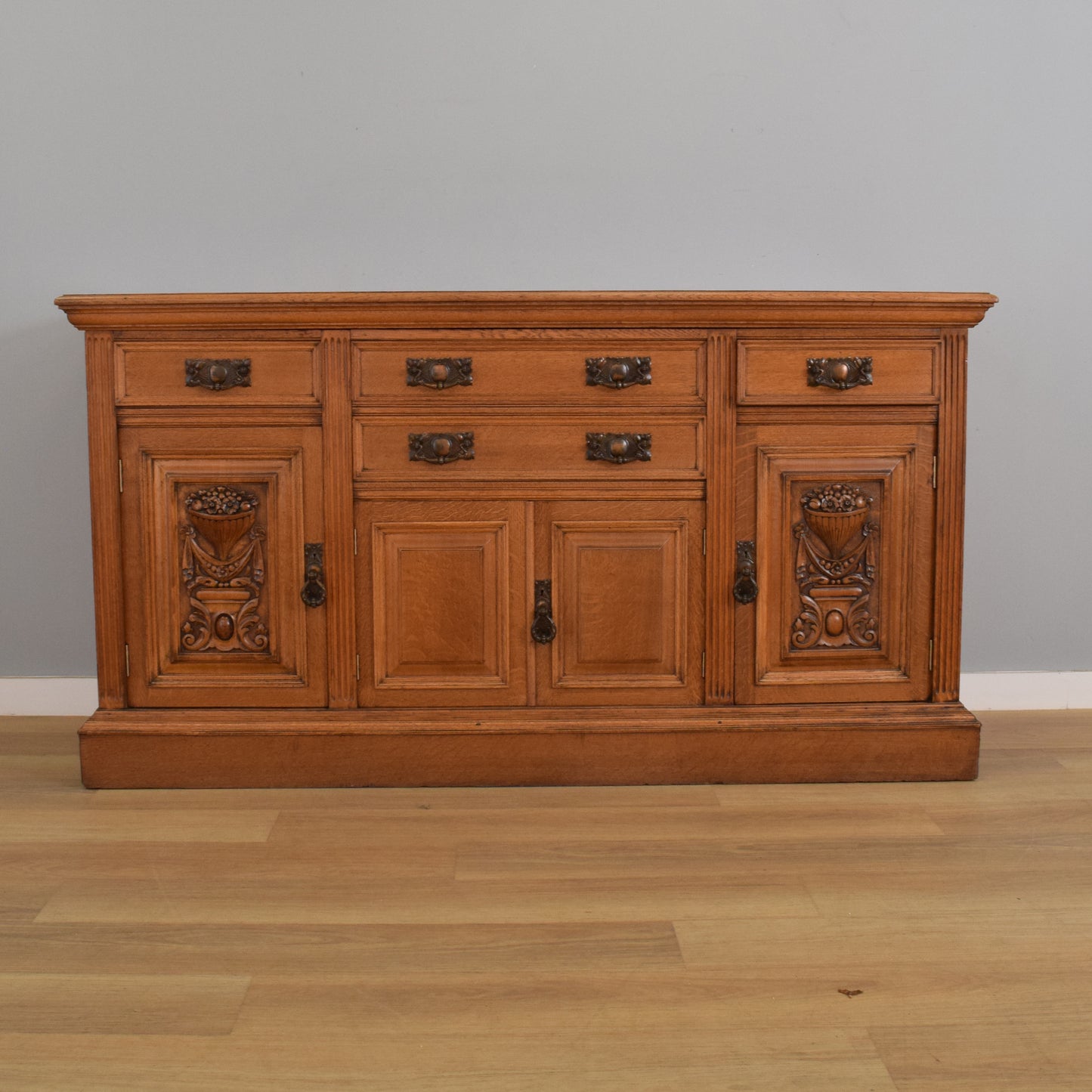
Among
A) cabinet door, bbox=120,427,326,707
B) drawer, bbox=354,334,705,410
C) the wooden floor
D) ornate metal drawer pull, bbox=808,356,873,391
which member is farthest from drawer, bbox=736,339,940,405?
cabinet door, bbox=120,427,326,707

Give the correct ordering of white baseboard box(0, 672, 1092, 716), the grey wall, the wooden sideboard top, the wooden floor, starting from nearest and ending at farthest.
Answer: the wooden floor
the wooden sideboard top
the grey wall
white baseboard box(0, 672, 1092, 716)

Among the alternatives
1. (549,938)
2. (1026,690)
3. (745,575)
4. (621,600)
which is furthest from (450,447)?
(1026,690)

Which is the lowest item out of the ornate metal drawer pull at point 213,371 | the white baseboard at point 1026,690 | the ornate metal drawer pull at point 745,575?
the white baseboard at point 1026,690

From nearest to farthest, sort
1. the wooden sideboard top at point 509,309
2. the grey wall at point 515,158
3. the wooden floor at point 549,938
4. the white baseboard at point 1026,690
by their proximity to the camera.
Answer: the wooden floor at point 549,938 → the wooden sideboard top at point 509,309 → the grey wall at point 515,158 → the white baseboard at point 1026,690

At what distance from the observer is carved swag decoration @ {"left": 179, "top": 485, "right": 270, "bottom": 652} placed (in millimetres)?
2166

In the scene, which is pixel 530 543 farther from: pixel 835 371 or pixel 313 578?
pixel 835 371

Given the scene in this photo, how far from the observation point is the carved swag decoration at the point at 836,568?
2.18 meters

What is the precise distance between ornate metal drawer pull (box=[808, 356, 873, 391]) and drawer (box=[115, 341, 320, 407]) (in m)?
1.05

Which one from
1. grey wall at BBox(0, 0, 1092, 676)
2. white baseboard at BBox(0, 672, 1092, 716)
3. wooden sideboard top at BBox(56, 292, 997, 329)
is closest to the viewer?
wooden sideboard top at BBox(56, 292, 997, 329)

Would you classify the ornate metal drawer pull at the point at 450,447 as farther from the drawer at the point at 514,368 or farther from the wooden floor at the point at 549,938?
the wooden floor at the point at 549,938

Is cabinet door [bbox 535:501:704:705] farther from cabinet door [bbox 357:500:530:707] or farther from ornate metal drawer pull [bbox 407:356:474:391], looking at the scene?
ornate metal drawer pull [bbox 407:356:474:391]

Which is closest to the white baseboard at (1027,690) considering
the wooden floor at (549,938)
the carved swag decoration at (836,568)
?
the wooden floor at (549,938)

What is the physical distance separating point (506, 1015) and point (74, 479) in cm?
195

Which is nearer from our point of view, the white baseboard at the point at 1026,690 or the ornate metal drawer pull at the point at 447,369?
the ornate metal drawer pull at the point at 447,369
